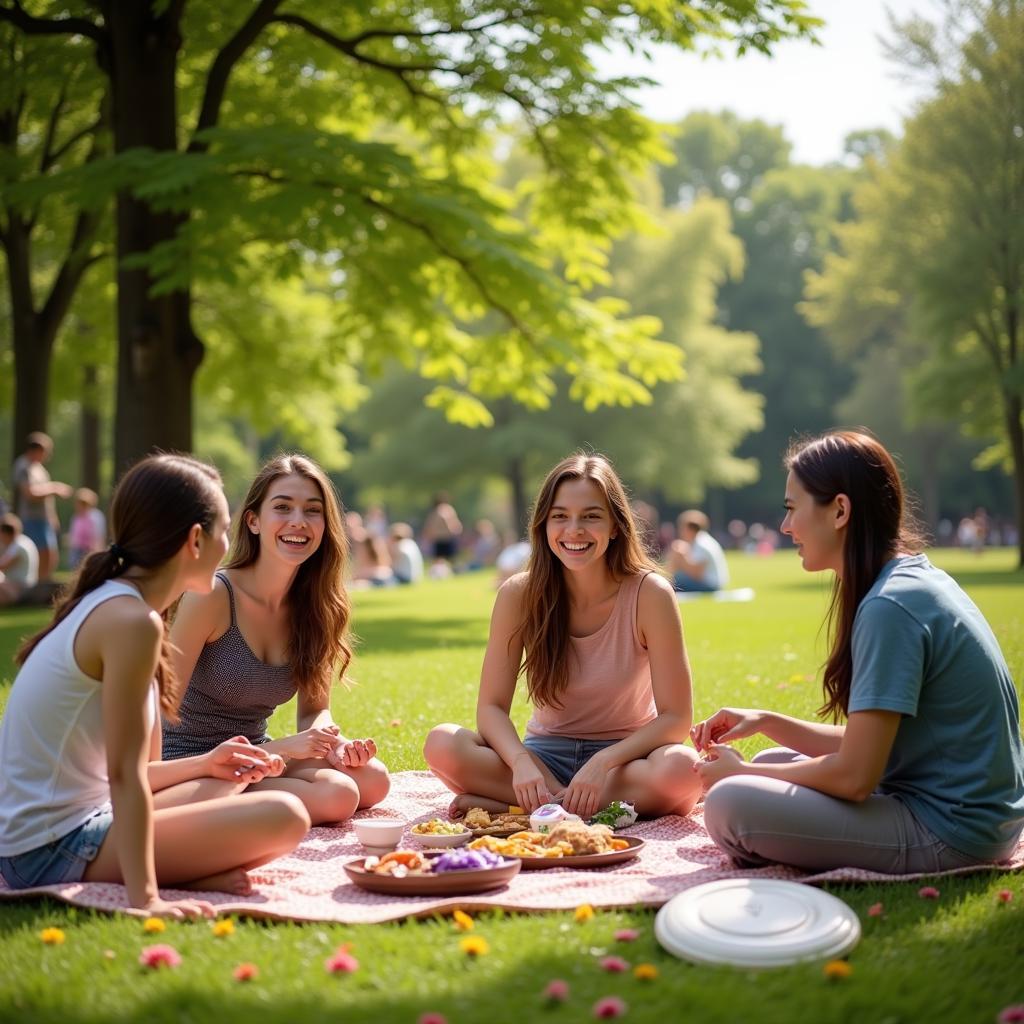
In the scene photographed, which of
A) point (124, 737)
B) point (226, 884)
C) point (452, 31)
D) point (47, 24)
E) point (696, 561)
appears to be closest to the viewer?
point (124, 737)

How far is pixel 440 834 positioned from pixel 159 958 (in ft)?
5.28

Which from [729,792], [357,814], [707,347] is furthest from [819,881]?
[707,347]

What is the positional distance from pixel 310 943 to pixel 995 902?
7.14 ft

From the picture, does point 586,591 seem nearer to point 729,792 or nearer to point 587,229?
point 729,792

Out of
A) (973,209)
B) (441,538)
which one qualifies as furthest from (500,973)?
(973,209)

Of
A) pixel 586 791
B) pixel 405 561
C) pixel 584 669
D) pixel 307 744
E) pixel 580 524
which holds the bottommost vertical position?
pixel 405 561

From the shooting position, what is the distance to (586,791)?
5453 mm

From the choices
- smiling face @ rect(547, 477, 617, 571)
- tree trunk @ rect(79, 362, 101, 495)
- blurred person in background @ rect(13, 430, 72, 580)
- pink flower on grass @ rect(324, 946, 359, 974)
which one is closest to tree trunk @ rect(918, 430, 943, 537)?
tree trunk @ rect(79, 362, 101, 495)

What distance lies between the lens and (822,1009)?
324 cm

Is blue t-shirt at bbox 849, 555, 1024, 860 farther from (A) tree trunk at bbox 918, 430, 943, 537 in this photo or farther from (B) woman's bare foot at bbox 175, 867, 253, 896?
(A) tree trunk at bbox 918, 430, 943, 537

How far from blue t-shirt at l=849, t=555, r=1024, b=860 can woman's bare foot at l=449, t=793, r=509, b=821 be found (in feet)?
6.30

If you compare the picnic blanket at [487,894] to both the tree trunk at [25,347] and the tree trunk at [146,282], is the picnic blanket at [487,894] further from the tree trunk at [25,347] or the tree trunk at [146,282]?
the tree trunk at [25,347]

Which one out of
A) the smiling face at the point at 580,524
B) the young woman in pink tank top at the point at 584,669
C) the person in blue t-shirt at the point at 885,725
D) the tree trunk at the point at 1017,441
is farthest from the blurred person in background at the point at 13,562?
the tree trunk at the point at 1017,441

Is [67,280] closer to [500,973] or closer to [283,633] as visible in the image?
[283,633]
